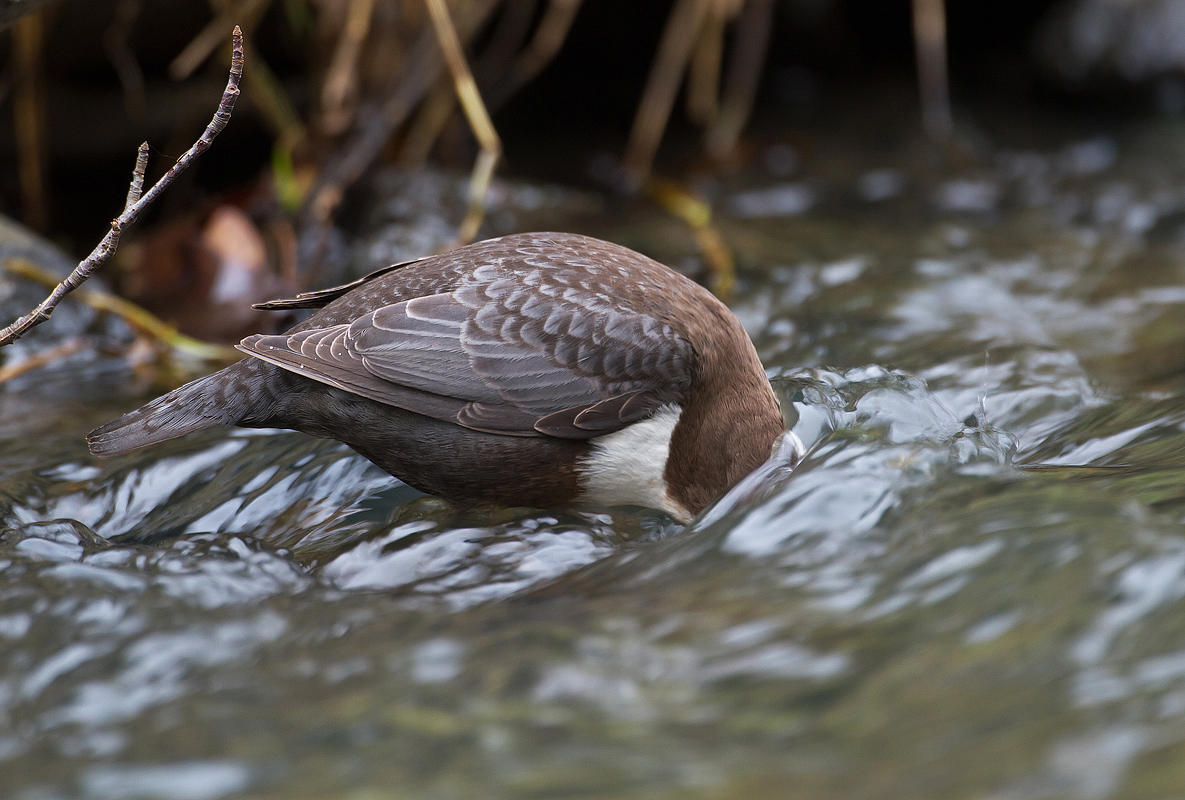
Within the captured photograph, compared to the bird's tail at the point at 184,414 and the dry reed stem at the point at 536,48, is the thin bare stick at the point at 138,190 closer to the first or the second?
the bird's tail at the point at 184,414

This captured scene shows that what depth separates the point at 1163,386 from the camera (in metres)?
3.61

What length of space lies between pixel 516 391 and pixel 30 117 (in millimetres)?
3443

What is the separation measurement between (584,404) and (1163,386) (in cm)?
201

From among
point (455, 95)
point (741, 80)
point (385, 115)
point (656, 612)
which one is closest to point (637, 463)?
point (656, 612)

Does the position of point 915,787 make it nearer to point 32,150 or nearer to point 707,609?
point 707,609

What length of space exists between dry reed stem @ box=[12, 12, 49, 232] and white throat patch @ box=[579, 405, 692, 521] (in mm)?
3398

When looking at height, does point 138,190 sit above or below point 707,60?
below

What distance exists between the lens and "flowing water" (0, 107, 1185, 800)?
1758mm

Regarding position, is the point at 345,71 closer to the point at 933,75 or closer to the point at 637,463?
the point at 637,463

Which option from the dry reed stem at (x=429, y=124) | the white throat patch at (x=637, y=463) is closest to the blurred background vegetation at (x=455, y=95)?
the dry reed stem at (x=429, y=124)

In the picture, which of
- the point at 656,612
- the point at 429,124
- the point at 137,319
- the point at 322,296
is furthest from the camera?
the point at 429,124

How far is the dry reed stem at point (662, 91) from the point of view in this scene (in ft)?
19.9

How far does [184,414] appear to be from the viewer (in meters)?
2.92

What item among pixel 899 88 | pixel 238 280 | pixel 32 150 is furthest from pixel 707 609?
pixel 899 88
